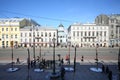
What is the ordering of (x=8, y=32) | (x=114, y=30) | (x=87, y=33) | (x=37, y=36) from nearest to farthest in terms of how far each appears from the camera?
(x=8, y=32)
(x=37, y=36)
(x=87, y=33)
(x=114, y=30)

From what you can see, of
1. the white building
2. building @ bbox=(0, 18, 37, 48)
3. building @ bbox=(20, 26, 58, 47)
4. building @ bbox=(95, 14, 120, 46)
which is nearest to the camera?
building @ bbox=(0, 18, 37, 48)

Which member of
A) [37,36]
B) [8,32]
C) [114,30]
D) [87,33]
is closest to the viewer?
[8,32]

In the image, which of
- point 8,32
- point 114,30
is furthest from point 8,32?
point 114,30

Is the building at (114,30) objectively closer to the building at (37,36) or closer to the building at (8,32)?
the building at (37,36)

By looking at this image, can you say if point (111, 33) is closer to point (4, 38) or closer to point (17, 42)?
point (17, 42)

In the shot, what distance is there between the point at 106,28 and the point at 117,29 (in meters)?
6.17

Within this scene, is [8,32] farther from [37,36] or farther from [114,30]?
[114,30]

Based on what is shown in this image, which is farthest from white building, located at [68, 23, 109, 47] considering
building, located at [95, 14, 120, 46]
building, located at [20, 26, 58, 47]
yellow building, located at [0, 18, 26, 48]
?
yellow building, located at [0, 18, 26, 48]

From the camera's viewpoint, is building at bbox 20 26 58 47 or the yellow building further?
building at bbox 20 26 58 47

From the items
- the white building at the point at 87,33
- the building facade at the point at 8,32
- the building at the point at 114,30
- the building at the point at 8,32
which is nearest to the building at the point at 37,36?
the building at the point at 8,32

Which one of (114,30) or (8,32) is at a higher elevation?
(114,30)

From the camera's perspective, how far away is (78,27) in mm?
70375

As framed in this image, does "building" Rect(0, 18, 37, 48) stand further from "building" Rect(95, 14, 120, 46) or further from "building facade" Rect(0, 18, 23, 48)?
"building" Rect(95, 14, 120, 46)

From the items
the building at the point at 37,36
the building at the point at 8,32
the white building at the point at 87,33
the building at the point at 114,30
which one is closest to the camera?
the building at the point at 8,32
